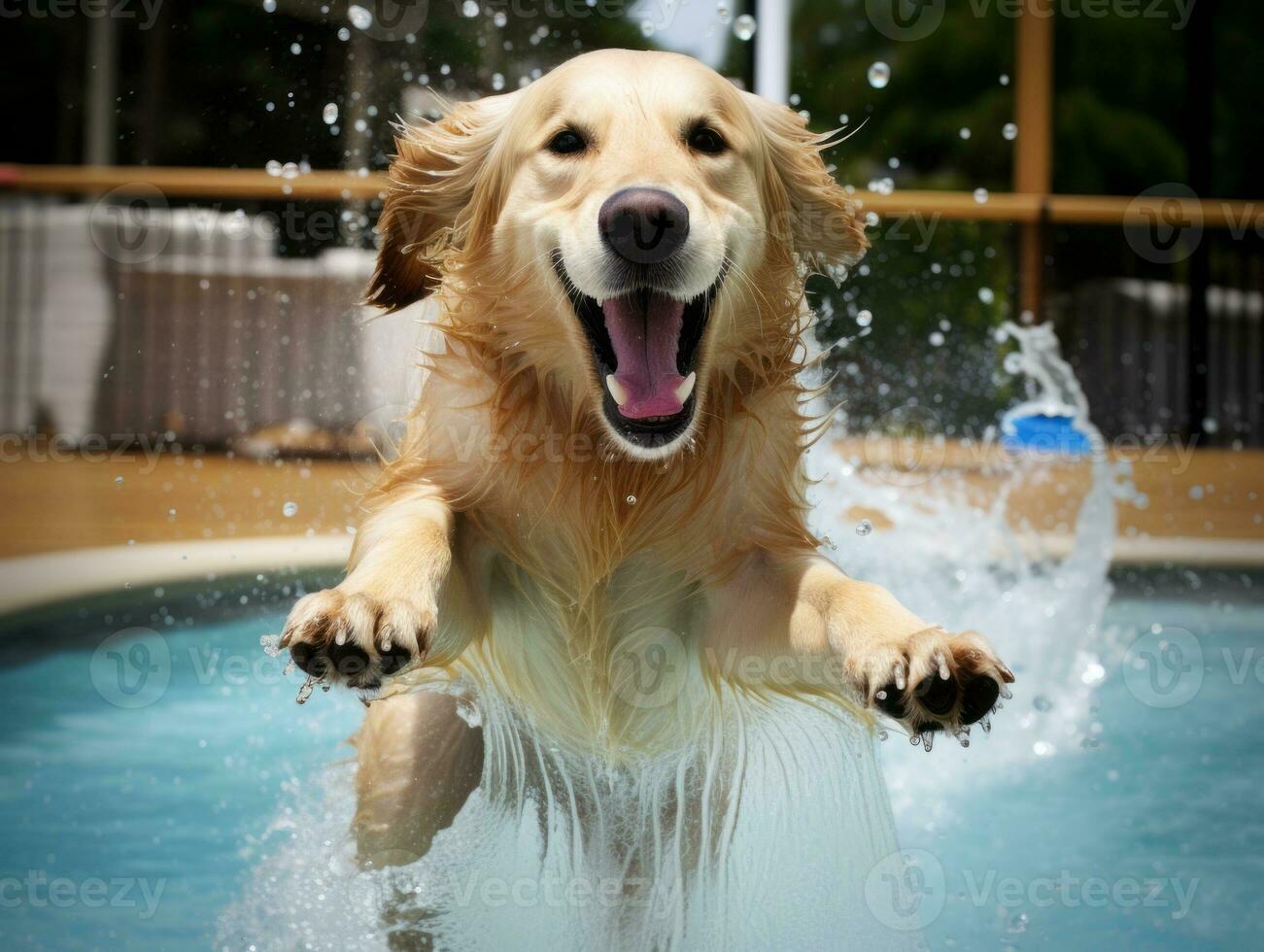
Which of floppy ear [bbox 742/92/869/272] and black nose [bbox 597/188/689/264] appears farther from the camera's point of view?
floppy ear [bbox 742/92/869/272]

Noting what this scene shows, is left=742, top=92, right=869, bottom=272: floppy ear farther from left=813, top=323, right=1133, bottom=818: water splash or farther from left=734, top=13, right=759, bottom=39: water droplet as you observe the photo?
left=734, top=13, right=759, bottom=39: water droplet

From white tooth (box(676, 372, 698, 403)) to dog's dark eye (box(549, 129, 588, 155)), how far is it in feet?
1.46

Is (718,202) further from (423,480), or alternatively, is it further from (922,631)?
(922,631)

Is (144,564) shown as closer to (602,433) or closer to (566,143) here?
(602,433)

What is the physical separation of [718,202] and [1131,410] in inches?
308

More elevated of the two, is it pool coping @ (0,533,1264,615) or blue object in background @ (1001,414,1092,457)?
blue object in background @ (1001,414,1092,457)

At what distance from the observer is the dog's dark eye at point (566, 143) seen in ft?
7.47

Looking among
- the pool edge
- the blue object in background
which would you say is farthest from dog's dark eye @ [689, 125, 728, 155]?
the blue object in background

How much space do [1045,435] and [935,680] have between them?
469cm

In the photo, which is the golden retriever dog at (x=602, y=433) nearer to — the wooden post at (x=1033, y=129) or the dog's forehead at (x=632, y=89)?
the dog's forehead at (x=632, y=89)

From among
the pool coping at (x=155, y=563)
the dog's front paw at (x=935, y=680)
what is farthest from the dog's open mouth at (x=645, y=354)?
the pool coping at (x=155, y=563)

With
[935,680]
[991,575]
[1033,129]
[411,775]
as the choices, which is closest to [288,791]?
[411,775]

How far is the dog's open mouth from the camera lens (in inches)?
85.4

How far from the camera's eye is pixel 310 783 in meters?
3.16
